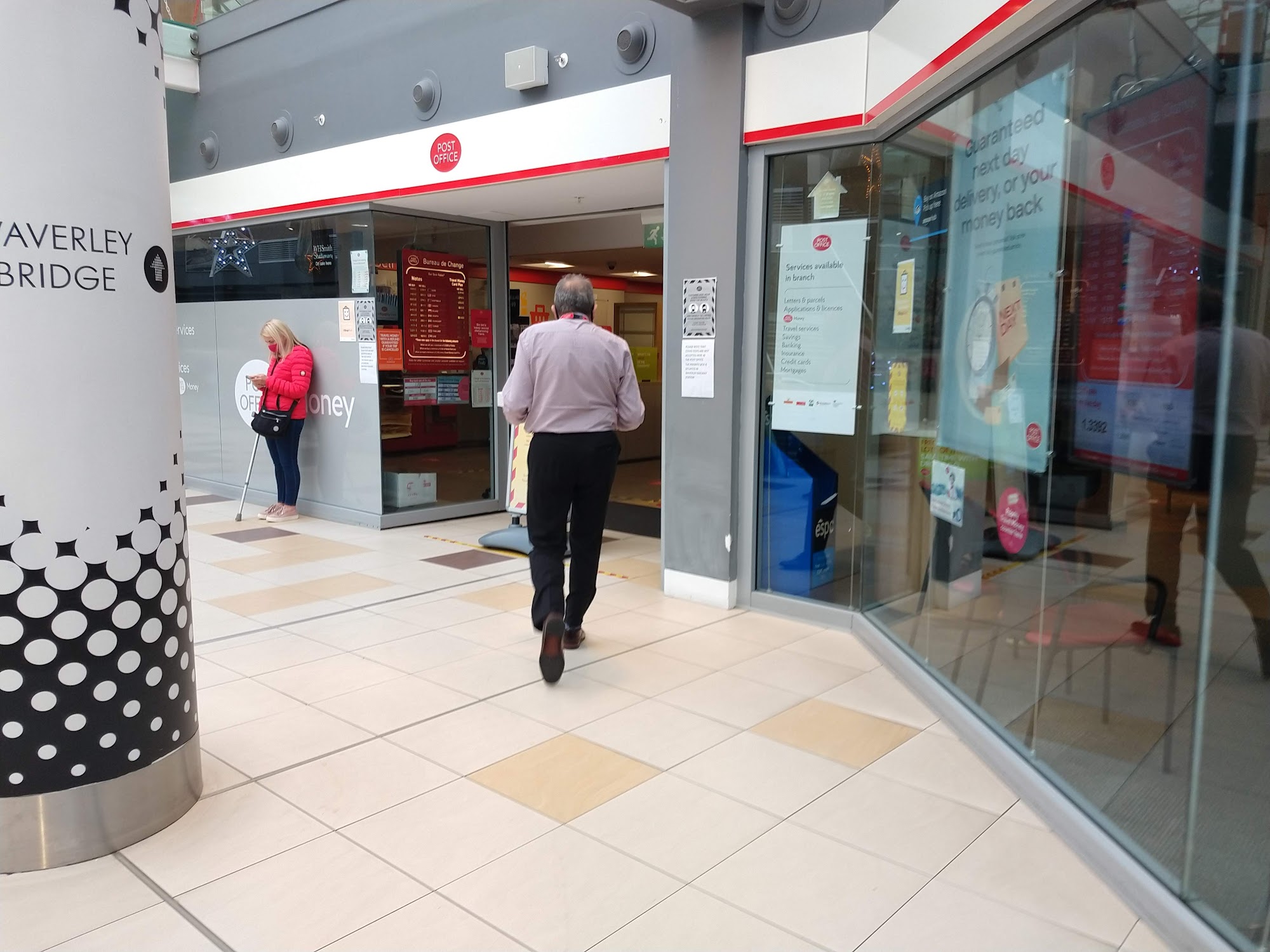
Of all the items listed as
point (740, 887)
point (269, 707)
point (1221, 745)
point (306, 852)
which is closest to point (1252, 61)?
point (1221, 745)

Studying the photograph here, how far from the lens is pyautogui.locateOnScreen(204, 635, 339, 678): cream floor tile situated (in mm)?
4074

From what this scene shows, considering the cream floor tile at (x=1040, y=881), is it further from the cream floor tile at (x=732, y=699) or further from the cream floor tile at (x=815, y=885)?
the cream floor tile at (x=732, y=699)

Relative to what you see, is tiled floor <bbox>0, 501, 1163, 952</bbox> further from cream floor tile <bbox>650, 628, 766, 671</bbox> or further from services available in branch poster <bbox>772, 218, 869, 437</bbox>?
services available in branch poster <bbox>772, 218, 869, 437</bbox>

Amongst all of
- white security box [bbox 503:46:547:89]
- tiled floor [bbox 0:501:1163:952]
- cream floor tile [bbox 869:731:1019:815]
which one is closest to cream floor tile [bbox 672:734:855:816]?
tiled floor [bbox 0:501:1163:952]

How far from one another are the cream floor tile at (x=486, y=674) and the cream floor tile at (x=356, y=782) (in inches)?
24.0

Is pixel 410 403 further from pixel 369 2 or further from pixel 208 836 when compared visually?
pixel 208 836

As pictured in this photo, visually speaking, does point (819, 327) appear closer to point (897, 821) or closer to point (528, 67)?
point (528, 67)

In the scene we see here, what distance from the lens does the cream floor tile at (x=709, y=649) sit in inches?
166

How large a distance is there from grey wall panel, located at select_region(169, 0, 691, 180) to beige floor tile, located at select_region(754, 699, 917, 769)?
3434 mm

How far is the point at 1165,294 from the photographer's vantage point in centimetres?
255

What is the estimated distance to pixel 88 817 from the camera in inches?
99.9

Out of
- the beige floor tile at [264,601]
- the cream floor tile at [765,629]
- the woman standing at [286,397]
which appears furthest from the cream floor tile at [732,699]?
the woman standing at [286,397]

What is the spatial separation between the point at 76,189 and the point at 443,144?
13.4ft

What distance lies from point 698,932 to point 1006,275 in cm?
242
